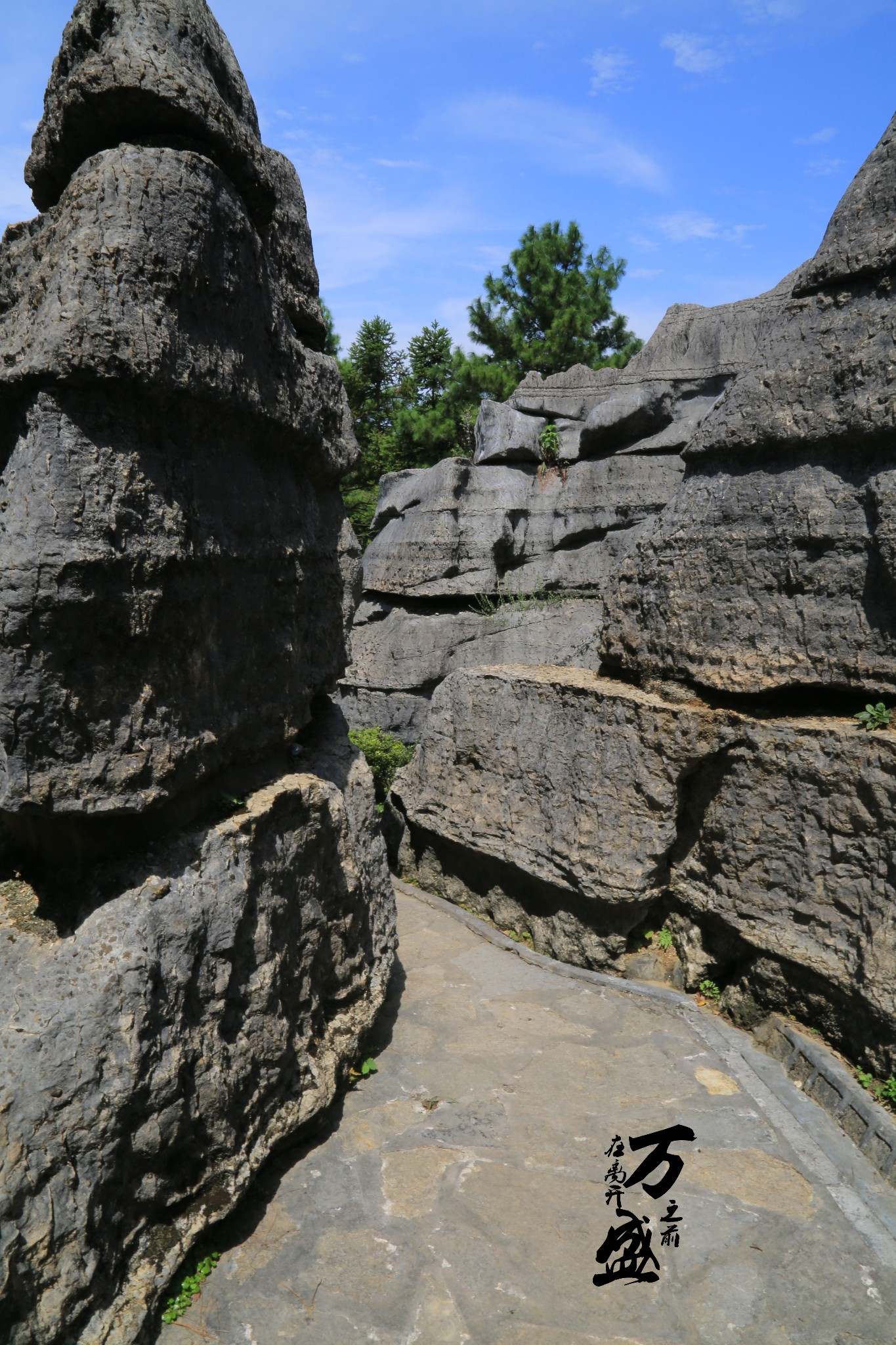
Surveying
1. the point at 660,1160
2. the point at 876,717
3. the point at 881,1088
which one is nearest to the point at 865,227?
the point at 876,717

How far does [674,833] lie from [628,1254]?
2798 mm

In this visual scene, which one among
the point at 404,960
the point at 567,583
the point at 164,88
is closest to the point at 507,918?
the point at 404,960

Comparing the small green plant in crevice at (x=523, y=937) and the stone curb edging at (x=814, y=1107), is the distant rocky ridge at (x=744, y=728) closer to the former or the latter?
the small green plant in crevice at (x=523, y=937)

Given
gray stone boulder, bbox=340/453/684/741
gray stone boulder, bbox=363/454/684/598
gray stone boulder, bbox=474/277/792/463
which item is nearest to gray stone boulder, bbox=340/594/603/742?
gray stone boulder, bbox=340/453/684/741

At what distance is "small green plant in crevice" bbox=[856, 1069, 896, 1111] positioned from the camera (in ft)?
14.7

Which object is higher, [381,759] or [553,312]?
[553,312]

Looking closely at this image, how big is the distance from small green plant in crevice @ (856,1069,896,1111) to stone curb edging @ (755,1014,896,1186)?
4 cm

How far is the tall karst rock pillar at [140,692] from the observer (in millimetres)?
3031

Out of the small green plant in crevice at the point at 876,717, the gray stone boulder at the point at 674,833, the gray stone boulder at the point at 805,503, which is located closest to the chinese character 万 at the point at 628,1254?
the gray stone boulder at the point at 674,833

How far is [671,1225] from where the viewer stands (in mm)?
3832

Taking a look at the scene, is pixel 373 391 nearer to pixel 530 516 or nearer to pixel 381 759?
pixel 530 516

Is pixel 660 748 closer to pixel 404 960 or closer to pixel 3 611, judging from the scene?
pixel 404 960

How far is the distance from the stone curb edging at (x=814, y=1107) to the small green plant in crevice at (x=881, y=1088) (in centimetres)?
6

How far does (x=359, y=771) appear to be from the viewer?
5387 mm
